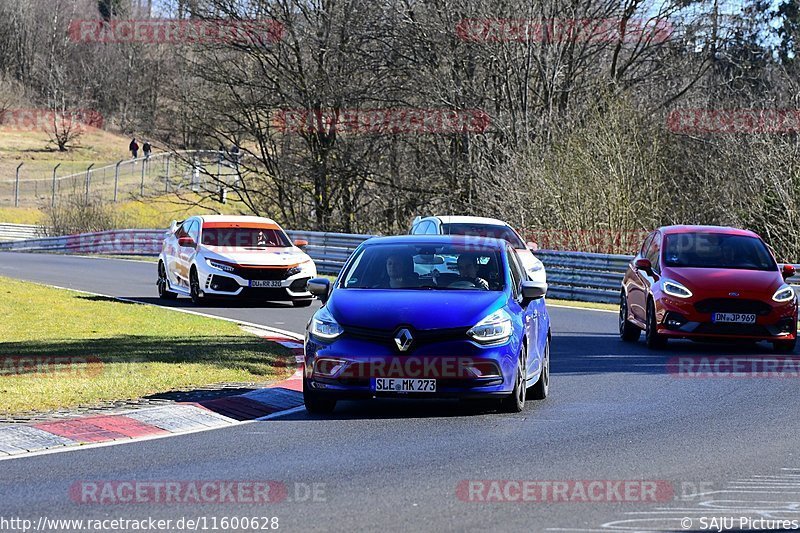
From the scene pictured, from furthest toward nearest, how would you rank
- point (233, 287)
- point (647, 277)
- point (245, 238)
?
1. point (245, 238)
2. point (233, 287)
3. point (647, 277)

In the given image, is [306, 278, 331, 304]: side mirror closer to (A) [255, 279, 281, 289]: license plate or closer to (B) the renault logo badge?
(B) the renault logo badge

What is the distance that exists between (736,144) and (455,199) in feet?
27.2

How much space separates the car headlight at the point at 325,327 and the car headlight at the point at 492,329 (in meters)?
1.10

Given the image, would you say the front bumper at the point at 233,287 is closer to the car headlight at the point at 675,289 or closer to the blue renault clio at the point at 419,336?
the car headlight at the point at 675,289

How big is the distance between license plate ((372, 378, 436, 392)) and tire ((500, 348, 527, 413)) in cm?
77

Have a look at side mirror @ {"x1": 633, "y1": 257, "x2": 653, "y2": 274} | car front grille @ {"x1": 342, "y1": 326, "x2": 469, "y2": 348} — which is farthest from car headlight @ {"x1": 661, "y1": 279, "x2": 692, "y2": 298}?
car front grille @ {"x1": 342, "y1": 326, "x2": 469, "y2": 348}

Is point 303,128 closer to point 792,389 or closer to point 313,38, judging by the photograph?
point 313,38

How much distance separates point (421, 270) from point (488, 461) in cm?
363

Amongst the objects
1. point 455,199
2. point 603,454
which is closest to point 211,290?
point 603,454

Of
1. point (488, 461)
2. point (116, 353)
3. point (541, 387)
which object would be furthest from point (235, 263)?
point (488, 461)

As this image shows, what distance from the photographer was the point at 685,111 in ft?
137

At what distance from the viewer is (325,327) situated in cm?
1148

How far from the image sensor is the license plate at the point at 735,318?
16.8m

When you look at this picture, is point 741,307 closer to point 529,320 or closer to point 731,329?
point 731,329
